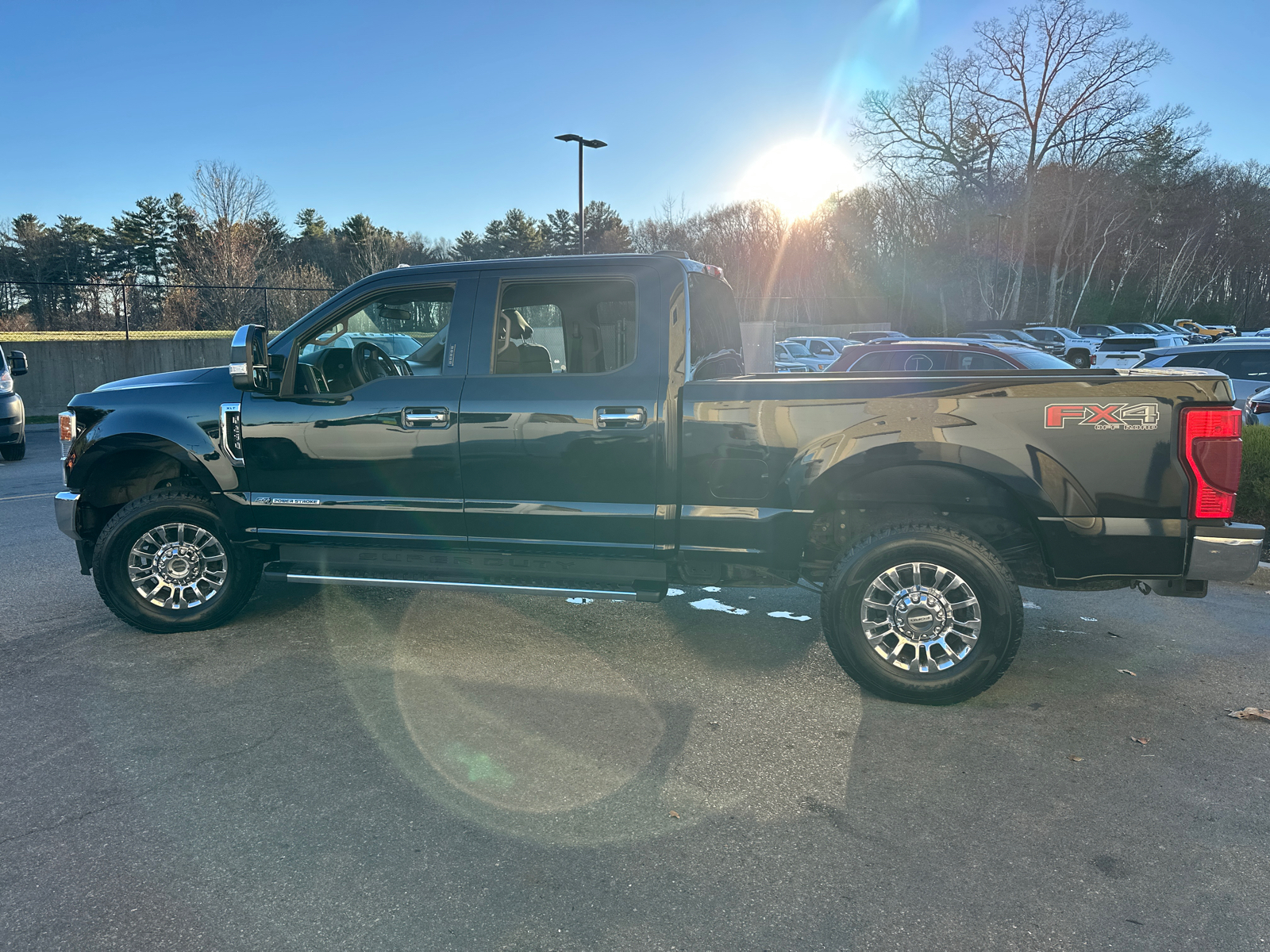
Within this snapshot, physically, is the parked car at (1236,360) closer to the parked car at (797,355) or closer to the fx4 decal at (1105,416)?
the fx4 decal at (1105,416)

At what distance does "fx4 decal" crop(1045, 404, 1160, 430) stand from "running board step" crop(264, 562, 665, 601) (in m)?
2.06

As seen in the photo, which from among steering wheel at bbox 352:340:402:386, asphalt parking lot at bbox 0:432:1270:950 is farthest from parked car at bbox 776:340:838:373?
asphalt parking lot at bbox 0:432:1270:950

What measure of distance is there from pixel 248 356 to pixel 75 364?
1877 centimetres

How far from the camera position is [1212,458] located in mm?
3766

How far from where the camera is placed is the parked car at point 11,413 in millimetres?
12125

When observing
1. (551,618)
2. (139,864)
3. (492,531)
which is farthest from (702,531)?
(139,864)

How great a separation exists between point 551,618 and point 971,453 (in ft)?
9.03

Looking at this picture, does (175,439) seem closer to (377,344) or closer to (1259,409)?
(377,344)

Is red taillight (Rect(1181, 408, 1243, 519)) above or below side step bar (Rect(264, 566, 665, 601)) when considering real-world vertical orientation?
above

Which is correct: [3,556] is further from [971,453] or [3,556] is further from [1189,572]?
[1189,572]

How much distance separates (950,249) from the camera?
52.2 metres

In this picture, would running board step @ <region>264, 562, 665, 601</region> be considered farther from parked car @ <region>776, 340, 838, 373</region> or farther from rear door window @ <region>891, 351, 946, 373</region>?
parked car @ <region>776, 340, 838, 373</region>

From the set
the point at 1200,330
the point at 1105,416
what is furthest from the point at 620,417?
the point at 1200,330

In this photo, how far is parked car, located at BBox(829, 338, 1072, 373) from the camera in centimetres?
1141
